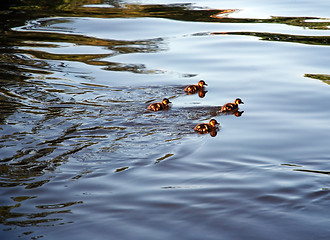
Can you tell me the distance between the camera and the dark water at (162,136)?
569 centimetres

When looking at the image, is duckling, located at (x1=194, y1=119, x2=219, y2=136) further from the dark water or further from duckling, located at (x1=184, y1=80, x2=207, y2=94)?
duckling, located at (x1=184, y1=80, x2=207, y2=94)

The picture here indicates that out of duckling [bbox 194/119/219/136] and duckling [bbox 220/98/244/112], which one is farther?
duckling [bbox 220/98/244/112]

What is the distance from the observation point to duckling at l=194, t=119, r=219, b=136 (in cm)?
786

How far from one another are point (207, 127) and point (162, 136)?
0.68 meters

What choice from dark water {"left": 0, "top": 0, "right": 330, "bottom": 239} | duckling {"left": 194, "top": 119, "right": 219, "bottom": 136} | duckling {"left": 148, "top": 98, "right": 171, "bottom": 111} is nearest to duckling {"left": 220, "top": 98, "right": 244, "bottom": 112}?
dark water {"left": 0, "top": 0, "right": 330, "bottom": 239}

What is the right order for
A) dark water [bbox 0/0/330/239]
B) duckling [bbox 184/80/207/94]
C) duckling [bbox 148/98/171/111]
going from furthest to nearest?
1. duckling [bbox 184/80/207/94]
2. duckling [bbox 148/98/171/111]
3. dark water [bbox 0/0/330/239]

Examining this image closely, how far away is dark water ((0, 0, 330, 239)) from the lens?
5.69 meters

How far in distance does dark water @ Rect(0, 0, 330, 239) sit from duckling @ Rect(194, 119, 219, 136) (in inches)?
5.8

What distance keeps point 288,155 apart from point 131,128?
2.30 m

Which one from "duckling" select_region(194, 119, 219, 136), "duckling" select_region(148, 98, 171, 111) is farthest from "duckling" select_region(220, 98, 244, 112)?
"duckling" select_region(148, 98, 171, 111)

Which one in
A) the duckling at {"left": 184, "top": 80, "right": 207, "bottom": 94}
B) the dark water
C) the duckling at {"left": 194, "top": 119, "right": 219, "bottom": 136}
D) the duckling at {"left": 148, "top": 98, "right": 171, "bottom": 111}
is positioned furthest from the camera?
the duckling at {"left": 184, "top": 80, "right": 207, "bottom": 94}

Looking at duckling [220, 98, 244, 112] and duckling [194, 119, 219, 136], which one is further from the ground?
duckling [220, 98, 244, 112]

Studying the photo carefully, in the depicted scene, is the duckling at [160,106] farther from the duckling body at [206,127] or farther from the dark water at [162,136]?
the duckling body at [206,127]

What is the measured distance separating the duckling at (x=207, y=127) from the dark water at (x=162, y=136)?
15 cm
